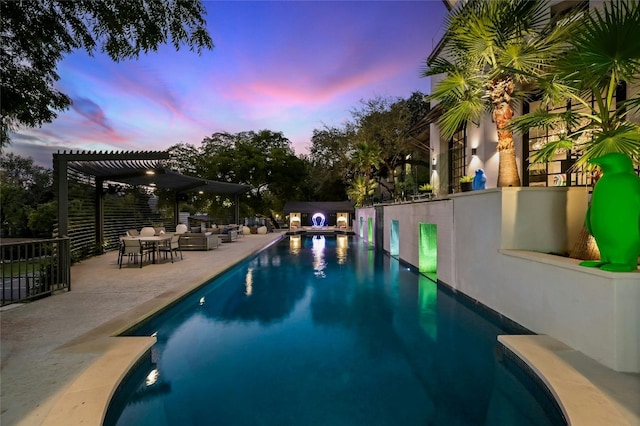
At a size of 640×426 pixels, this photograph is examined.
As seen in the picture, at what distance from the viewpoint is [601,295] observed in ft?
10.9

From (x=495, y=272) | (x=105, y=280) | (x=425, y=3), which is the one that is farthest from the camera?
(x=425, y=3)

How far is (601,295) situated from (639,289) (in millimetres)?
291

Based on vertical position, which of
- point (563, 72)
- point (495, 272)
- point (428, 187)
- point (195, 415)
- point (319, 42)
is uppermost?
point (319, 42)

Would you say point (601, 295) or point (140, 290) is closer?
point (601, 295)

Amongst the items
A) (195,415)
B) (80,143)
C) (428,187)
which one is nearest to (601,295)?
(195,415)

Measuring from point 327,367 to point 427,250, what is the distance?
21.5 ft

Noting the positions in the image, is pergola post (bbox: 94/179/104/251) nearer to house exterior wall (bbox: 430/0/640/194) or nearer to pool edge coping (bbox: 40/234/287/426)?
pool edge coping (bbox: 40/234/287/426)

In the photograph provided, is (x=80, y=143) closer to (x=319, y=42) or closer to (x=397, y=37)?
(x=319, y=42)

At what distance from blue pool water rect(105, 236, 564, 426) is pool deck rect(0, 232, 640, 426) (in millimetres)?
242

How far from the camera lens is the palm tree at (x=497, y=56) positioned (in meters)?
5.02

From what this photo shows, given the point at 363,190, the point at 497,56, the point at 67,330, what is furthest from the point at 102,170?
the point at 363,190

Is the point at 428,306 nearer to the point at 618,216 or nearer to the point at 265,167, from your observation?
the point at 618,216

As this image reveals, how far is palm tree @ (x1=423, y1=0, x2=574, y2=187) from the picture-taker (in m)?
5.02

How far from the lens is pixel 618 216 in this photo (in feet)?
10.9
